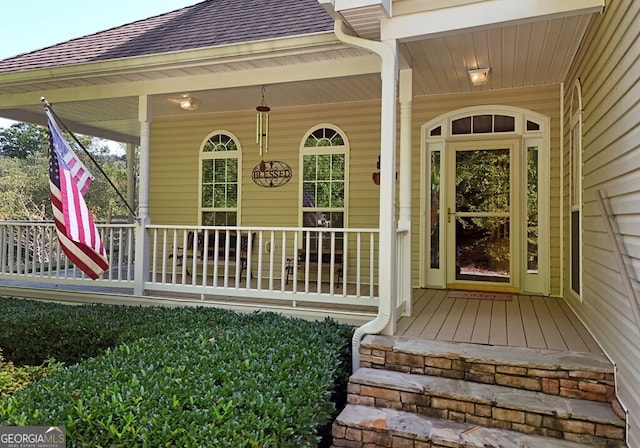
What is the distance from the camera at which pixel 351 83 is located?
5.27 meters

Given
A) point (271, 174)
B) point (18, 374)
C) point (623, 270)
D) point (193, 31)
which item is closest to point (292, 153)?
point (271, 174)

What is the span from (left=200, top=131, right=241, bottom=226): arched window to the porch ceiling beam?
1.87m

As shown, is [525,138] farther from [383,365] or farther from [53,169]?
[53,169]

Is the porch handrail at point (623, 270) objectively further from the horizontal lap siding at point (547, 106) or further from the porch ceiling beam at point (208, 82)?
the horizontal lap siding at point (547, 106)

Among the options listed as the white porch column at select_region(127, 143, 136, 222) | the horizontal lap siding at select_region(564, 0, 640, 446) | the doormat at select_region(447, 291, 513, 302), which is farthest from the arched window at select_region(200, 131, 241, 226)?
the horizontal lap siding at select_region(564, 0, 640, 446)

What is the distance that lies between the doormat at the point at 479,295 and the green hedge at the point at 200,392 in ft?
6.80

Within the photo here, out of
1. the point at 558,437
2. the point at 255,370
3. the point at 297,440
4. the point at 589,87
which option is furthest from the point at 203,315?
the point at 589,87

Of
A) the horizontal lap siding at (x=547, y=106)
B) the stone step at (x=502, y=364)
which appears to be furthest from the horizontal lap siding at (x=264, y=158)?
the stone step at (x=502, y=364)

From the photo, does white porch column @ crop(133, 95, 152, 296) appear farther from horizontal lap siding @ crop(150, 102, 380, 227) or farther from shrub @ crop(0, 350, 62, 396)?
horizontal lap siding @ crop(150, 102, 380, 227)

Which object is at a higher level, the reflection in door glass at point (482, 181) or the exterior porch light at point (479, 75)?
the exterior porch light at point (479, 75)

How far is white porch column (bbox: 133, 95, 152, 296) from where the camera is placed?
16.4 ft

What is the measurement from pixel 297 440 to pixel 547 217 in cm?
425

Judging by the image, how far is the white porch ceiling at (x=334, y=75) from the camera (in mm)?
3830

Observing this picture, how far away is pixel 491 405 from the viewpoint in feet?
8.61
